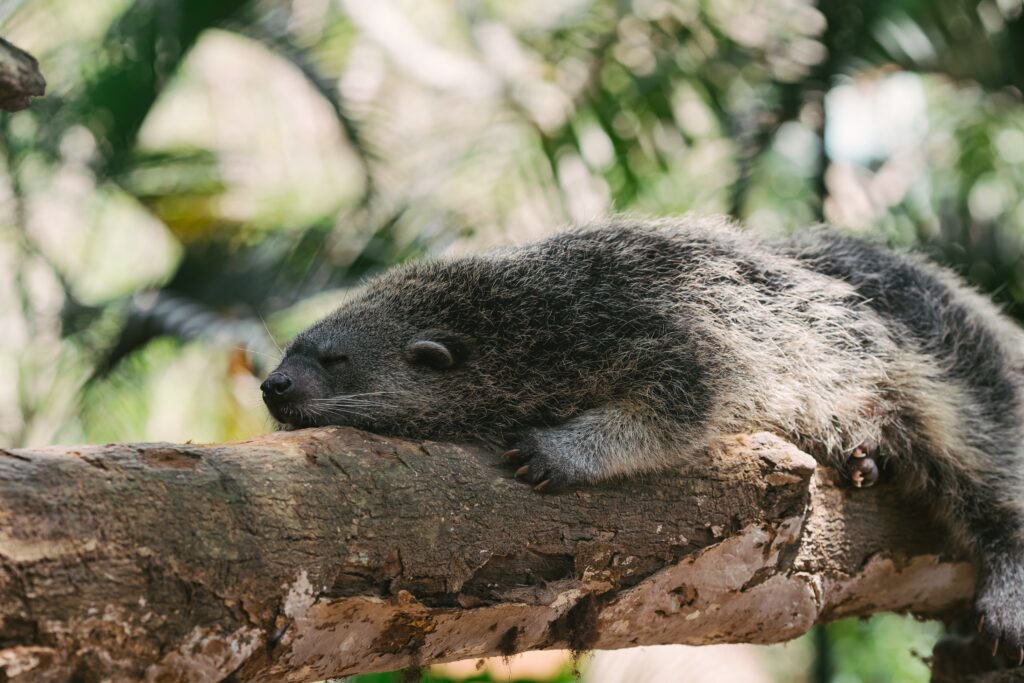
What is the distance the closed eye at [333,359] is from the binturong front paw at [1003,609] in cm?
275

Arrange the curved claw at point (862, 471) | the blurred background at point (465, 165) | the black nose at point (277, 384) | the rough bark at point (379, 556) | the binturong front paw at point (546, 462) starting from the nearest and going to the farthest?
the rough bark at point (379, 556) < the binturong front paw at point (546, 462) < the black nose at point (277, 384) < the curved claw at point (862, 471) < the blurred background at point (465, 165)

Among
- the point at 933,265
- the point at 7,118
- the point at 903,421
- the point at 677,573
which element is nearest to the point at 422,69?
the point at 7,118

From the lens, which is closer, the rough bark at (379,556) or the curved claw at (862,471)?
the rough bark at (379,556)

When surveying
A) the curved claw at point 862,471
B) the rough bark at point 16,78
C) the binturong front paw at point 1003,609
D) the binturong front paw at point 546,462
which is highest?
the rough bark at point 16,78

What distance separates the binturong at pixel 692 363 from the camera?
3.78 meters

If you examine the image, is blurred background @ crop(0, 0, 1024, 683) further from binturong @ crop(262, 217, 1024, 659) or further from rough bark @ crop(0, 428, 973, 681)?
rough bark @ crop(0, 428, 973, 681)

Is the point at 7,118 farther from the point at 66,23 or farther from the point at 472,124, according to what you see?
the point at 472,124

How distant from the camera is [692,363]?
3.84m

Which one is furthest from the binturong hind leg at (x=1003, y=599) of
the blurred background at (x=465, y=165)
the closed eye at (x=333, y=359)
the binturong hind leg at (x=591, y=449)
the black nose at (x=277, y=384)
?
the black nose at (x=277, y=384)

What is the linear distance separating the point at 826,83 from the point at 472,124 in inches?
110

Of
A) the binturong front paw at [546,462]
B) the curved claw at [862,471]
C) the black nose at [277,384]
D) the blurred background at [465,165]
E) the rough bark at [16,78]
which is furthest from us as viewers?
the blurred background at [465,165]

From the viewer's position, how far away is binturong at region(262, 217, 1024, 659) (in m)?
3.78

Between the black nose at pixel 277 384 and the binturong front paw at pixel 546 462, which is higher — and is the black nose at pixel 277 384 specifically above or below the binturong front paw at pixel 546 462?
below

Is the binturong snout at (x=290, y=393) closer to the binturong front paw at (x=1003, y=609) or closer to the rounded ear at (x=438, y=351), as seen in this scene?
the rounded ear at (x=438, y=351)
